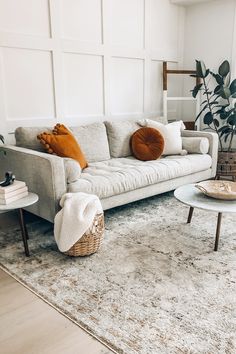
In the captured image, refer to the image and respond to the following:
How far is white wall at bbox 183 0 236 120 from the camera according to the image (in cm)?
446

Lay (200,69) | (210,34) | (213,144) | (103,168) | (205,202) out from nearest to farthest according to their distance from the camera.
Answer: (205,202) → (103,168) → (213,144) → (200,69) → (210,34)

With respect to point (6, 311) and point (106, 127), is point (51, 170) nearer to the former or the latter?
point (6, 311)

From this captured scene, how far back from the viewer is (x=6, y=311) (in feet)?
5.89

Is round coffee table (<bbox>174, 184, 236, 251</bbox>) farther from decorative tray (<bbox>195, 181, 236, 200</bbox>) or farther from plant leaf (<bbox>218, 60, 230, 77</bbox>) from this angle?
plant leaf (<bbox>218, 60, 230, 77</bbox>)

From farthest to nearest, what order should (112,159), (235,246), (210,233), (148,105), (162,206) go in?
(148,105), (112,159), (162,206), (210,233), (235,246)

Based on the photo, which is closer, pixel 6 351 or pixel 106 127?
pixel 6 351

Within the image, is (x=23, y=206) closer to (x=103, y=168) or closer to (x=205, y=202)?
(x=103, y=168)

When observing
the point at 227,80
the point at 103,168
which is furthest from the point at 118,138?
the point at 227,80

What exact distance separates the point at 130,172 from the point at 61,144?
0.67 meters

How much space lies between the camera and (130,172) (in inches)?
120

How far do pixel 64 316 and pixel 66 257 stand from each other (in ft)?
2.10

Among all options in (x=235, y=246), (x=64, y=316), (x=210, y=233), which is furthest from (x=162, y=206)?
(x=64, y=316)

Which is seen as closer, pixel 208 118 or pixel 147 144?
pixel 147 144

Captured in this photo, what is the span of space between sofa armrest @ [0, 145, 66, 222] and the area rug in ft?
0.86
